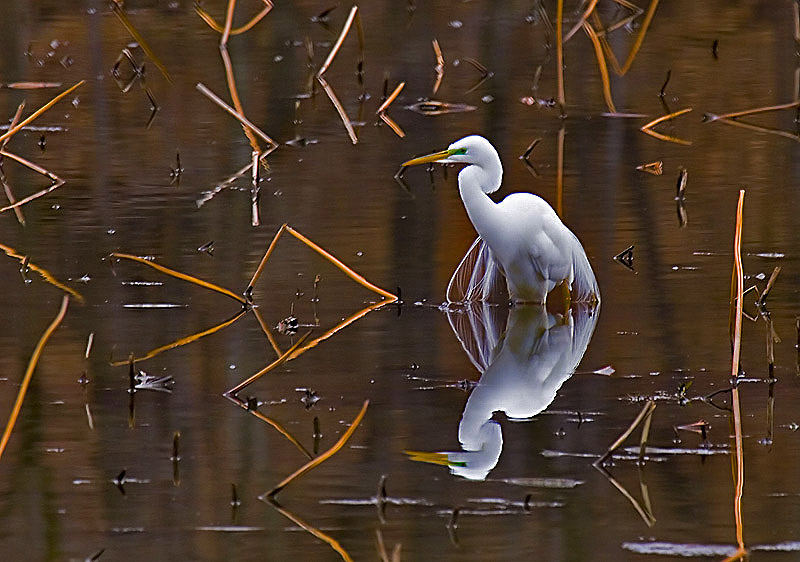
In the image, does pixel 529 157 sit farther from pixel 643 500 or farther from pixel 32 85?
pixel 643 500

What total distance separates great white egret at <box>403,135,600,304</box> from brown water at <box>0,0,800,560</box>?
0.58ft

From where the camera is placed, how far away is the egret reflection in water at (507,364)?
16.0ft

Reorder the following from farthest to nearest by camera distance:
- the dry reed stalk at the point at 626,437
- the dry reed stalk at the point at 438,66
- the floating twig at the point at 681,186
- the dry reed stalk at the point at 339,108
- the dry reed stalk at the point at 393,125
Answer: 1. the dry reed stalk at the point at 438,66
2. the dry reed stalk at the point at 393,125
3. the dry reed stalk at the point at 339,108
4. the floating twig at the point at 681,186
5. the dry reed stalk at the point at 626,437

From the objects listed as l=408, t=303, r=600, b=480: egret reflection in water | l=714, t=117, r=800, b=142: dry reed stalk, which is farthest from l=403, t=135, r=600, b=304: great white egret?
l=714, t=117, r=800, b=142: dry reed stalk

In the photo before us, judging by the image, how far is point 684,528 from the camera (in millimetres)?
4227

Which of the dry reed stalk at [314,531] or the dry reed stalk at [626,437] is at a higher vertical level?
the dry reed stalk at [626,437]

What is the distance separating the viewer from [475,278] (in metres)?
6.98

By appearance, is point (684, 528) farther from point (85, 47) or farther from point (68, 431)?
point (85, 47)

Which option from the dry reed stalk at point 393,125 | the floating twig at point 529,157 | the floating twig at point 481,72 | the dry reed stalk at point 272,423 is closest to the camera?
the dry reed stalk at point 272,423

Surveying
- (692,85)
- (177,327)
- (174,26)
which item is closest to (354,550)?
(177,327)

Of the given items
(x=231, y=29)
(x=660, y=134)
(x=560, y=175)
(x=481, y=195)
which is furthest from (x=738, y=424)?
→ (x=231, y=29)

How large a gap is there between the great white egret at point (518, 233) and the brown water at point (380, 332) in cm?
18

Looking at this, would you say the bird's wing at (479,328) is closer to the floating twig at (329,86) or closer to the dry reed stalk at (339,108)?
the floating twig at (329,86)

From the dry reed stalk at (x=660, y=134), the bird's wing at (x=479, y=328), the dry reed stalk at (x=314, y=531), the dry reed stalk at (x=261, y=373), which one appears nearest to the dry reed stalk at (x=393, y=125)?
the dry reed stalk at (x=660, y=134)
